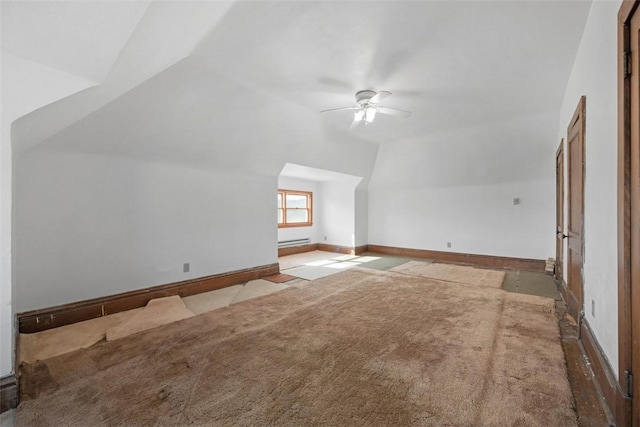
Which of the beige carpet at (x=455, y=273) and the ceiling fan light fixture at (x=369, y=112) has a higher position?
the ceiling fan light fixture at (x=369, y=112)

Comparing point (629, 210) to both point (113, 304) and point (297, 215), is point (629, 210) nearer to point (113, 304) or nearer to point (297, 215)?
point (113, 304)

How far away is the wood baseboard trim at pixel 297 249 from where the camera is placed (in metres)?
7.08

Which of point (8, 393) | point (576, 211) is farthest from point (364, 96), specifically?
point (8, 393)

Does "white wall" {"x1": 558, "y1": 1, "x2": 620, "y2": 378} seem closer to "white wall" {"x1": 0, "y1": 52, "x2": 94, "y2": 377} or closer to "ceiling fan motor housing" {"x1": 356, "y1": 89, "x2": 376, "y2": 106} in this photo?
"ceiling fan motor housing" {"x1": 356, "y1": 89, "x2": 376, "y2": 106}

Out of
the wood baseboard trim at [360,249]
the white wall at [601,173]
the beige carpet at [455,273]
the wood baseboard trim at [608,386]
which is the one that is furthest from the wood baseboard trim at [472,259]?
the wood baseboard trim at [608,386]

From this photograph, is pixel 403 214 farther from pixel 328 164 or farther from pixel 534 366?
pixel 534 366

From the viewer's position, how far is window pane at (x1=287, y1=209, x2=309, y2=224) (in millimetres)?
7521

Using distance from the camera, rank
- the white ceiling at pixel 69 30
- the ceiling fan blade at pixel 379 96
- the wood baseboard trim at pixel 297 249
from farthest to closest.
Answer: the wood baseboard trim at pixel 297 249 → the ceiling fan blade at pixel 379 96 → the white ceiling at pixel 69 30

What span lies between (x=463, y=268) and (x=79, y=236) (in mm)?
6191

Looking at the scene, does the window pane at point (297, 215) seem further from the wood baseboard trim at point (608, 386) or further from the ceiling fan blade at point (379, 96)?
the wood baseboard trim at point (608, 386)

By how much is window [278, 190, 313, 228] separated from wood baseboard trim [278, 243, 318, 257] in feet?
2.03

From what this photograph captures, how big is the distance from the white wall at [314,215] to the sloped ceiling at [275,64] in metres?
3.18

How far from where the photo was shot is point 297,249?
24.6ft

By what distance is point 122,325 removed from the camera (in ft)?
9.25
